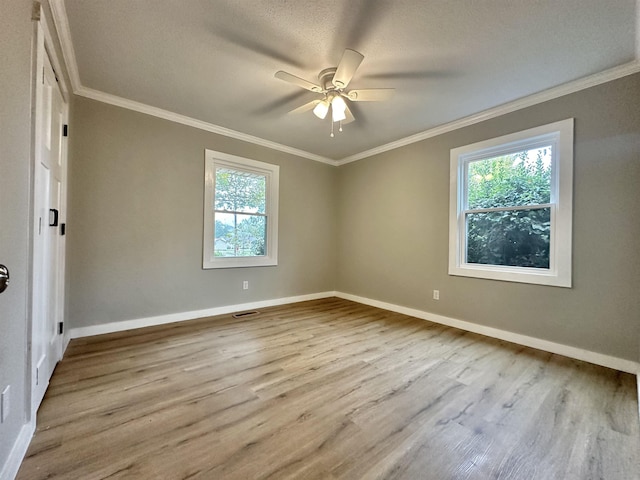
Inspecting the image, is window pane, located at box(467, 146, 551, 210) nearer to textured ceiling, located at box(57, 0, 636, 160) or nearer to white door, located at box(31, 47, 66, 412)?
textured ceiling, located at box(57, 0, 636, 160)

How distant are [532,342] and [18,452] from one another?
3822 millimetres

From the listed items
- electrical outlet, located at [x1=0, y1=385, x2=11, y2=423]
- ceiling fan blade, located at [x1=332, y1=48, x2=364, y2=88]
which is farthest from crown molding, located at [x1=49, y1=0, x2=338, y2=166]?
electrical outlet, located at [x1=0, y1=385, x2=11, y2=423]

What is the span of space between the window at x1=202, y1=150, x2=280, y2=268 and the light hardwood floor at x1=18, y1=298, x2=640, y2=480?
4.44 ft

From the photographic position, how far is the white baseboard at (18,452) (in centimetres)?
109

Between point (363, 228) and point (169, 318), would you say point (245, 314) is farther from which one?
point (363, 228)

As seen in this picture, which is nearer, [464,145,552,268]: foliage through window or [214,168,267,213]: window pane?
[464,145,552,268]: foliage through window

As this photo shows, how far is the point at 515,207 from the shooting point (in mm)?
2941

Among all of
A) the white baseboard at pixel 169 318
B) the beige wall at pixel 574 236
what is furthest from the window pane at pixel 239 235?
the beige wall at pixel 574 236

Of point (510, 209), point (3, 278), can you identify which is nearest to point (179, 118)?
point (3, 278)

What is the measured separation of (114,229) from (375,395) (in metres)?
3.07

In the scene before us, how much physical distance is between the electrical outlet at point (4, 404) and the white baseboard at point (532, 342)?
3.71 m

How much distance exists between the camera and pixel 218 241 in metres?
3.72

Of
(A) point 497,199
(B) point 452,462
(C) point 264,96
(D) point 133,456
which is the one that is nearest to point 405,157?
(A) point 497,199

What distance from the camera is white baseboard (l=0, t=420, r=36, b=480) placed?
1086 mm
